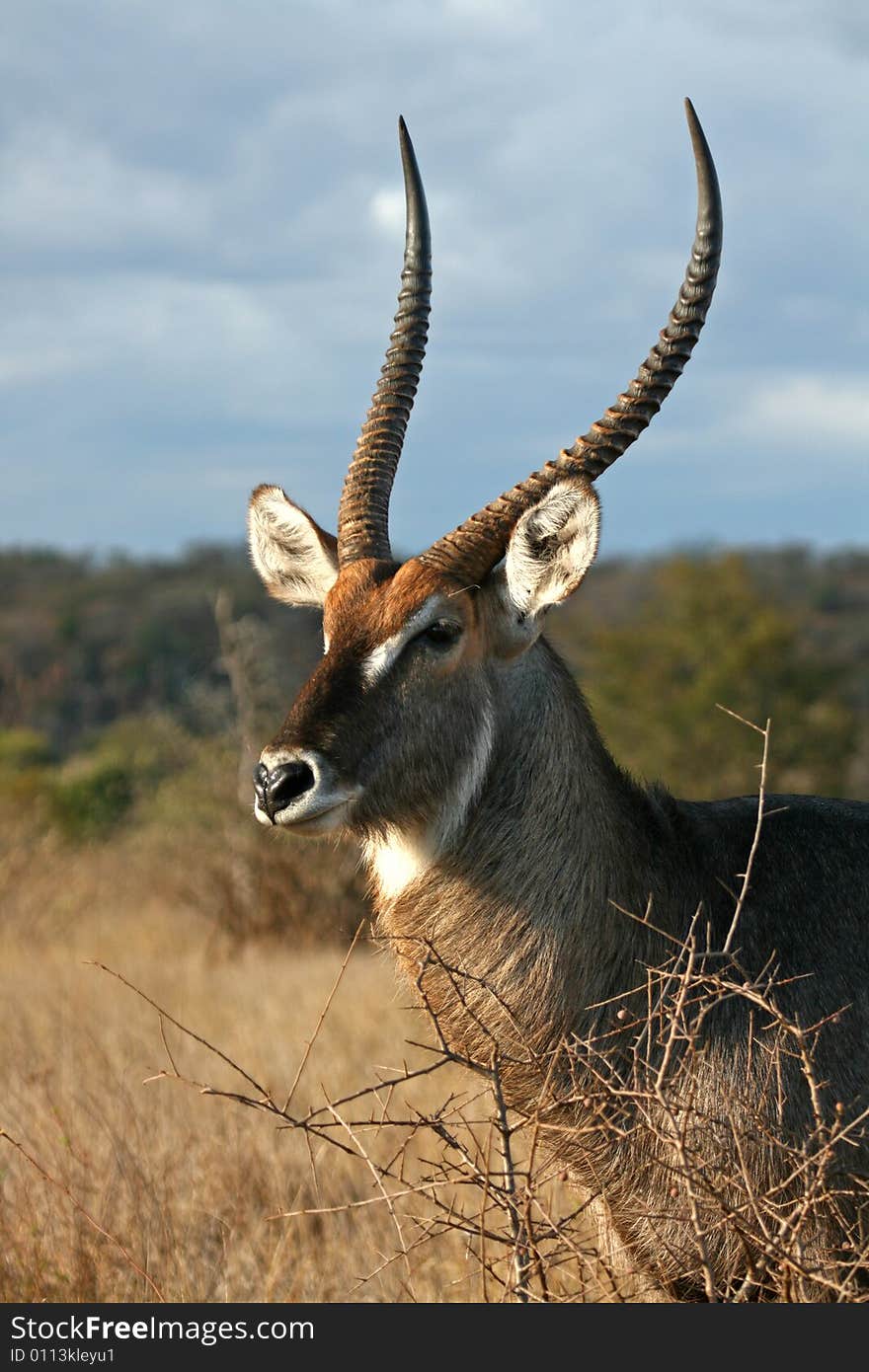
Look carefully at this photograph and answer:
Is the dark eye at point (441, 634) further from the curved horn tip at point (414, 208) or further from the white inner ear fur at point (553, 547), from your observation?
the curved horn tip at point (414, 208)

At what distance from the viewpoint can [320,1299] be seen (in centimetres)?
578

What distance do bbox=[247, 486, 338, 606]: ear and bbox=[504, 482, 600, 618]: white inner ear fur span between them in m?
0.97

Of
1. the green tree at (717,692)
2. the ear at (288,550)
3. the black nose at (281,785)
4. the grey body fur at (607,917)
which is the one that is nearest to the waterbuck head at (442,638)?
the black nose at (281,785)

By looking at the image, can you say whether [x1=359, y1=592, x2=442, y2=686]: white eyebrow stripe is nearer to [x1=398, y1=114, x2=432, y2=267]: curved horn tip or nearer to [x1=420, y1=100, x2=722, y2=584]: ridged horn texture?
[x1=420, y1=100, x2=722, y2=584]: ridged horn texture

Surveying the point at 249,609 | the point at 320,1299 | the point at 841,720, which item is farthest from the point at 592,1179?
the point at 249,609

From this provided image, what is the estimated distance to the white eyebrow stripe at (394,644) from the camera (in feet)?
15.9

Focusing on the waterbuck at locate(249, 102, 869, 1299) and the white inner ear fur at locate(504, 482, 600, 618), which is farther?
the white inner ear fur at locate(504, 482, 600, 618)

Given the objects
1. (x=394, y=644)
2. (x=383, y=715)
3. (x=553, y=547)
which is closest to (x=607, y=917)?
(x=383, y=715)

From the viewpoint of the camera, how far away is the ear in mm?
5840

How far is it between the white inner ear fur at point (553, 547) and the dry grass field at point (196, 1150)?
1.40 m

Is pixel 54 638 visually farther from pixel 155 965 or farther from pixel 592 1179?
pixel 592 1179

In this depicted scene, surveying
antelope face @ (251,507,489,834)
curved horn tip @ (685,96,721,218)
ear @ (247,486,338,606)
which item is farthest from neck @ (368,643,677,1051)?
curved horn tip @ (685,96,721,218)

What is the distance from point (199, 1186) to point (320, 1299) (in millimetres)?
1162
